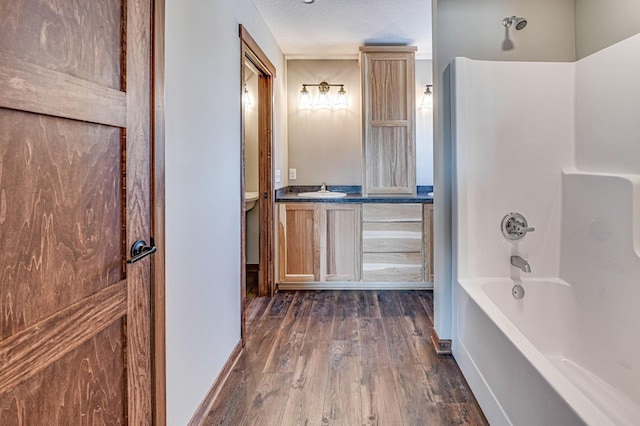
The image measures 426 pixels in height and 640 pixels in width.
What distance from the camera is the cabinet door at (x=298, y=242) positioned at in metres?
3.67

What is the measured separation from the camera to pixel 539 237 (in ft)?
7.16

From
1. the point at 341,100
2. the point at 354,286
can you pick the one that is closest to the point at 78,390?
the point at 354,286

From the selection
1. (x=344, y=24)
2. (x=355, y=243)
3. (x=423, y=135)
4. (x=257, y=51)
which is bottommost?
(x=355, y=243)

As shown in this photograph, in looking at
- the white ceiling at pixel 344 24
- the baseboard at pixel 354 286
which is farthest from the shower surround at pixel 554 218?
the baseboard at pixel 354 286

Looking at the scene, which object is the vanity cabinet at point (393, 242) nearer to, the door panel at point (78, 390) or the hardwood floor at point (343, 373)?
the hardwood floor at point (343, 373)

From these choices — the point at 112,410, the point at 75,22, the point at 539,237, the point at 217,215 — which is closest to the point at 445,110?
the point at 539,237

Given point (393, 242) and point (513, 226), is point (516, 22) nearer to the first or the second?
point (513, 226)

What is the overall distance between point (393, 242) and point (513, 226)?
59.3 inches

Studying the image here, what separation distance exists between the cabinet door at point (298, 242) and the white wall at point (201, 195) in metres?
1.27

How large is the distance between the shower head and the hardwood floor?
1957mm

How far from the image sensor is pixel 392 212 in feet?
11.8

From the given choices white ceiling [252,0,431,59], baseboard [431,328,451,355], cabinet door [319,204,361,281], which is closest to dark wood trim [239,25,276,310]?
white ceiling [252,0,431,59]

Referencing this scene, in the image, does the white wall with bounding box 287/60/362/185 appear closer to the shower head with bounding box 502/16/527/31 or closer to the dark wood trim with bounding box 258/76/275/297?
the dark wood trim with bounding box 258/76/275/297

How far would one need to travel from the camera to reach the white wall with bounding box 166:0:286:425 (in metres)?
1.49
